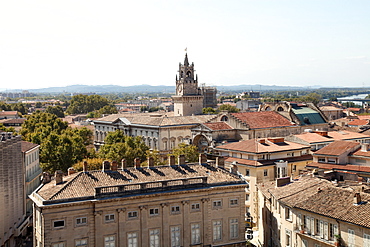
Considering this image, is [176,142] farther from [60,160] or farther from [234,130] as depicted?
[60,160]

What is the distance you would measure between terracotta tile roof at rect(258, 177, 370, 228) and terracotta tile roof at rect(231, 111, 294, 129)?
1880 inches

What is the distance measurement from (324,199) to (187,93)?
3539 inches

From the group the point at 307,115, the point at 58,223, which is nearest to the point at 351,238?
the point at 58,223

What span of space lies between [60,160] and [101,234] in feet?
153

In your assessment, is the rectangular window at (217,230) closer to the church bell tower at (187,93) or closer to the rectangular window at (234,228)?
the rectangular window at (234,228)

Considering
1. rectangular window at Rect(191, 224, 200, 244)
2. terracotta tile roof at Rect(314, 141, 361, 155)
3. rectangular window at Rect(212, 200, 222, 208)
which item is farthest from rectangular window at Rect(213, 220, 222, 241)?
terracotta tile roof at Rect(314, 141, 361, 155)

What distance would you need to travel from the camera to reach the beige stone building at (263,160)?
2702 inches

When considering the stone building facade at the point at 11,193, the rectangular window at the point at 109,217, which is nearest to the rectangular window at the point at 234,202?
the rectangular window at the point at 109,217

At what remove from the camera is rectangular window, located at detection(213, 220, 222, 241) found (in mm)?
47469

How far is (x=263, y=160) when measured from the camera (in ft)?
237

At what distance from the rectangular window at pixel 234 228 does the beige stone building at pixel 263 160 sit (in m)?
16.4

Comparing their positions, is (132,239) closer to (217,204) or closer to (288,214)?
(217,204)

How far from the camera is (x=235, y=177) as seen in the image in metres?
49.7

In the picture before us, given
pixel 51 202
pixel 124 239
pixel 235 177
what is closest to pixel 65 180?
pixel 51 202
